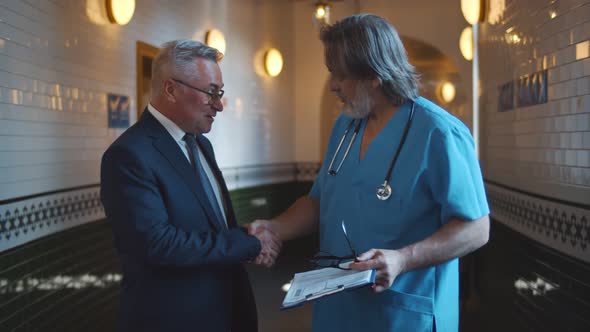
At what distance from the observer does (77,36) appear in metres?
3.87

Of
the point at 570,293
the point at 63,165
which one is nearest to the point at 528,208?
the point at 570,293

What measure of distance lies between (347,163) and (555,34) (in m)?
1.84

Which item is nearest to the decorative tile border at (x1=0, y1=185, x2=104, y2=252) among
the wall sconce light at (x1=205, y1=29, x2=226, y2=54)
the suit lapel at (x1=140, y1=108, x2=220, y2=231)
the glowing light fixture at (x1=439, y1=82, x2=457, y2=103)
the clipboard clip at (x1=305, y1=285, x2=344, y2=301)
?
the suit lapel at (x1=140, y1=108, x2=220, y2=231)

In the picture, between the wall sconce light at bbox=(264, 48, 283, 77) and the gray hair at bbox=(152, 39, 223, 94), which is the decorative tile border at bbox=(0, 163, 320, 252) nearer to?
the gray hair at bbox=(152, 39, 223, 94)

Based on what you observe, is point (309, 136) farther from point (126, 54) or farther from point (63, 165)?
point (63, 165)

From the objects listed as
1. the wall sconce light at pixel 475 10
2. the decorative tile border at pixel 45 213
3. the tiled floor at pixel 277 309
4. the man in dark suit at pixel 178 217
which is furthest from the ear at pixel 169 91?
the wall sconce light at pixel 475 10

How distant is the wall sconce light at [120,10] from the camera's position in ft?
13.8

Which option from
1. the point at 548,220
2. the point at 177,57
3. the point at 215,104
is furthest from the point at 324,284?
the point at 548,220

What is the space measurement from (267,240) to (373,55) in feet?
3.20

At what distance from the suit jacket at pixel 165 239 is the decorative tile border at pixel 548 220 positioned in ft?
5.73

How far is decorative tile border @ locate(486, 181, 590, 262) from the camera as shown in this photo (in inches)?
117

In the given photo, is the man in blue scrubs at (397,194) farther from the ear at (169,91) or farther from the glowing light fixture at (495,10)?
the glowing light fixture at (495,10)

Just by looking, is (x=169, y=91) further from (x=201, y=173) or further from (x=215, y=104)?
(x=201, y=173)

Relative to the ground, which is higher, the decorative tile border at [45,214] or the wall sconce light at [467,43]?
the wall sconce light at [467,43]
